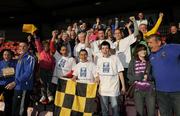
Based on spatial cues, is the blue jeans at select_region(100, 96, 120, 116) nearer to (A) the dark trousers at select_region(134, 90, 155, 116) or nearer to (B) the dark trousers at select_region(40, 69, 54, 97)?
(A) the dark trousers at select_region(134, 90, 155, 116)

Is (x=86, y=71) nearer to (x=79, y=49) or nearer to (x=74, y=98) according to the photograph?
(x=74, y=98)

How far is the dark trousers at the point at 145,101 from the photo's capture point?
6.10 metres

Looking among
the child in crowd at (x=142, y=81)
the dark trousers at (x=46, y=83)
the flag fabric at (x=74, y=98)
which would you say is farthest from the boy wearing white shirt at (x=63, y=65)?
the child in crowd at (x=142, y=81)

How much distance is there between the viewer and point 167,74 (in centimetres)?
545

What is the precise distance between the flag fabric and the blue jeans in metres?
0.24

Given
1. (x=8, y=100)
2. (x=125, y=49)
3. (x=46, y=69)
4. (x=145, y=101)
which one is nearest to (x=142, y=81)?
(x=145, y=101)

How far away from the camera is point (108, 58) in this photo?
683 cm

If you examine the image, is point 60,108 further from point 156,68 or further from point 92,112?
point 156,68

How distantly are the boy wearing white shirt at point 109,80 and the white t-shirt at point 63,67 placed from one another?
107 centimetres

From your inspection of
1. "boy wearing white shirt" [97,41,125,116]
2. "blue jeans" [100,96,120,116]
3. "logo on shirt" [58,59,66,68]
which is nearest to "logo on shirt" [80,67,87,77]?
"boy wearing white shirt" [97,41,125,116]

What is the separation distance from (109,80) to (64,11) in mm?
11880

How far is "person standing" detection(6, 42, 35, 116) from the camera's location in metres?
6.61

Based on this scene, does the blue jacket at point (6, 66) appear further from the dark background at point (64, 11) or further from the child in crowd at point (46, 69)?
the dark background at point (64, 11)

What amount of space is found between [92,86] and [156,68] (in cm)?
170
